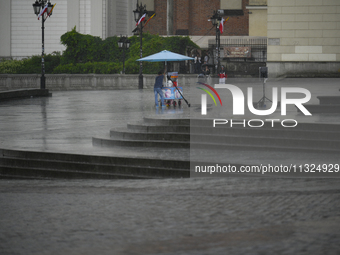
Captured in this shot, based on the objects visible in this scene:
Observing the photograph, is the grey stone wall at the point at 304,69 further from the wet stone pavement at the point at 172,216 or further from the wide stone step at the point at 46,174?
the wide stone step at the point at 46,174

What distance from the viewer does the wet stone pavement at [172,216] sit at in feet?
21.0

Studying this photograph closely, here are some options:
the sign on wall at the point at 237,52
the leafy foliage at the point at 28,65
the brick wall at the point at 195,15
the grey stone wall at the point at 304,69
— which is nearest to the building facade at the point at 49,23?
the leafy foliage at the point at 28,65

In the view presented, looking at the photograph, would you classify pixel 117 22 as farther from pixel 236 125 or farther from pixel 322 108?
pixel 236 125

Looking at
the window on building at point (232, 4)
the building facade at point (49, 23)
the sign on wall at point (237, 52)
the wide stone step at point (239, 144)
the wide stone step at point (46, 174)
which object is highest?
the window on building at point (232, 4)

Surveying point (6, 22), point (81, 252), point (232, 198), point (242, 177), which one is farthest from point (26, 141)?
point (6, 22)

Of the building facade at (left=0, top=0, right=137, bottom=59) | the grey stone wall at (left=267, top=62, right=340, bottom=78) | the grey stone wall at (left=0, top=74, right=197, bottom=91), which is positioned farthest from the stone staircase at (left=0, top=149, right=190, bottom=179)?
the building facade at (left=0, top=0, right=137, bottom=59)

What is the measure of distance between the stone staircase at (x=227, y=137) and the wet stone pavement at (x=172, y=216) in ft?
5.06

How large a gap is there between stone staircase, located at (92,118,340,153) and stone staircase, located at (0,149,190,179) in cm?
186

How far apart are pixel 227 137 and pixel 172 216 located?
5886 millimetres

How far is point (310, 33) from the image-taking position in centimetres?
3534

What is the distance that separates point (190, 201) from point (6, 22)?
5104 cm

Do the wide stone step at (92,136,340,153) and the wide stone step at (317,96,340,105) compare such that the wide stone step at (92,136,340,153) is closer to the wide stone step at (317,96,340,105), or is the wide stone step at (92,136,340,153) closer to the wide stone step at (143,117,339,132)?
the wide stone step at (143,117,339,132)

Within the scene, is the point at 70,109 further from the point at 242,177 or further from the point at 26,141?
the point at 242,177

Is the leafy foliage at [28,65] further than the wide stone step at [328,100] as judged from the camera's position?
Yes
